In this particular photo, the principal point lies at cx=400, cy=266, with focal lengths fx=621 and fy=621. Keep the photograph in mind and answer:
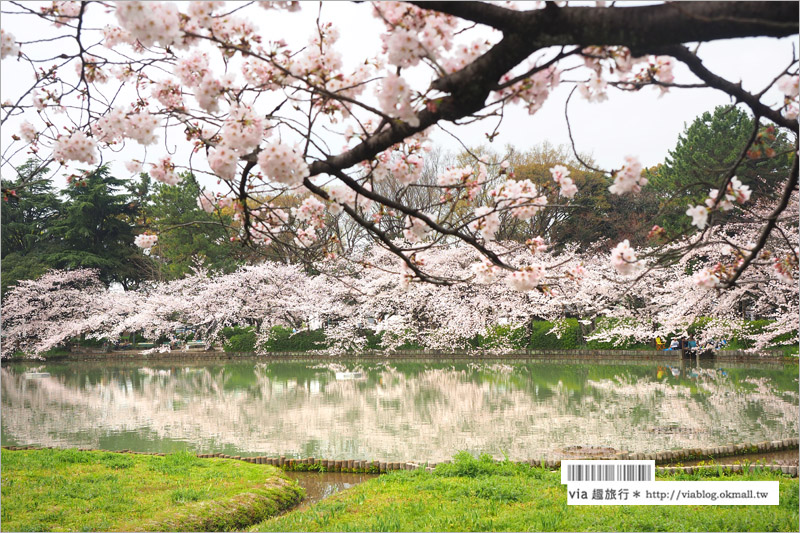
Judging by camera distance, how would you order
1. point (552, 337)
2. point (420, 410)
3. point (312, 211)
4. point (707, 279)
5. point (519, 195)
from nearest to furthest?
point (707, 279), point (519, 195), point (312, 211), point (420, 410), point (552, 337)

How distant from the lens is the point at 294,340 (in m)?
23.4

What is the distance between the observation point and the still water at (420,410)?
7.54 m

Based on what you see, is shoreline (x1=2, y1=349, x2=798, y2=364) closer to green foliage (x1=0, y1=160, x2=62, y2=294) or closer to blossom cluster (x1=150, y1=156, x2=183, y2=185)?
green foliage (x1=0, y1=160, x2=62, y2=294)

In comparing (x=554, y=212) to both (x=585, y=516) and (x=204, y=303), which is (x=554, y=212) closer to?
(x=204, y=303)

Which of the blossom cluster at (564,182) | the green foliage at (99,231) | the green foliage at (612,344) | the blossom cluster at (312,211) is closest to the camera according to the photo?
the blossom cluster at (564,182)

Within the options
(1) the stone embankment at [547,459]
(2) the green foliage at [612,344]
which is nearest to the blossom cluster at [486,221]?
(1) the stone embankment at [547,459]

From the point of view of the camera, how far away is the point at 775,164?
738 inches

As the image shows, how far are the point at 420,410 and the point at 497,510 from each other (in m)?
5.96

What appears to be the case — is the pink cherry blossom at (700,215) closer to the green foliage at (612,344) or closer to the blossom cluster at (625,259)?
the blossom cluster at (625,259)

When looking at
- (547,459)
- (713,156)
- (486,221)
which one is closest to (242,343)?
(713,156)

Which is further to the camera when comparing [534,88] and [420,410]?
[420,410]

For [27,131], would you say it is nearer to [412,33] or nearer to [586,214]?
[412,33]

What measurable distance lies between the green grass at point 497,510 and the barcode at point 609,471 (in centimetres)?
24

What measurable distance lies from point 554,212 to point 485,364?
34.8ft
